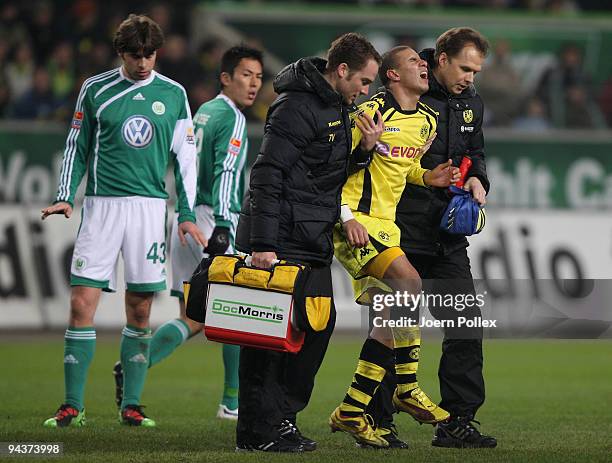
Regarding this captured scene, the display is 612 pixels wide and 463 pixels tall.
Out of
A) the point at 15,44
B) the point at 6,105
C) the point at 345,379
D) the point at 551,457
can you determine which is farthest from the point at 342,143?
the point at 15,44

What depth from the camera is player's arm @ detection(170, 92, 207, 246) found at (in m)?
8.11

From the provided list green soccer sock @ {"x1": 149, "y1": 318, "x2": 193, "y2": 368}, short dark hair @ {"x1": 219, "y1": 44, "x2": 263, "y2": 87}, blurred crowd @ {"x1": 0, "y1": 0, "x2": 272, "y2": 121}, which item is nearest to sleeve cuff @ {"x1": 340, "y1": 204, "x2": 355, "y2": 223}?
green soccer sock @ {"x1": 149, "y1": 318, "x2": 193, "y2": 368}

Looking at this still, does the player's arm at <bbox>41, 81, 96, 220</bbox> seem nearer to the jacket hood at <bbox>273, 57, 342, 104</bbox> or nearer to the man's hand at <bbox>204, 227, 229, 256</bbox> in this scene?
the man's hand at <bbox>204, 227, 229, 256</bbox>

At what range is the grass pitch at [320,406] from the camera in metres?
6.63

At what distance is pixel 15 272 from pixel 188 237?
6184 millimetres

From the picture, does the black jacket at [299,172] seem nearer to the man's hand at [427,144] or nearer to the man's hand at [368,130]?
the man's hand at [368,130]

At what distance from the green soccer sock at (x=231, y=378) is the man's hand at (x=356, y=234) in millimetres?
2261

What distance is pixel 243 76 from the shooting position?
9039mm

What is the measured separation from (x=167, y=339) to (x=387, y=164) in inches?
98.8

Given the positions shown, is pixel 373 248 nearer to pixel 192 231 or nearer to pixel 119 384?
pixel 192 231

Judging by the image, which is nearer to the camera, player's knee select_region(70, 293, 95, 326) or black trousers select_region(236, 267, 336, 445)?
black trousers select_region(236, 267, 336, 445)

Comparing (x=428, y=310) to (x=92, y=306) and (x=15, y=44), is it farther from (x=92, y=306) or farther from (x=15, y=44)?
(x=15, y=44)

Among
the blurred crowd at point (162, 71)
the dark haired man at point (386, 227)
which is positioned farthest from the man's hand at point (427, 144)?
the blurred crowd at point (162, 71)

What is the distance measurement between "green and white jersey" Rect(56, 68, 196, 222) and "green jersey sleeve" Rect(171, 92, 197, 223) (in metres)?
0.05
